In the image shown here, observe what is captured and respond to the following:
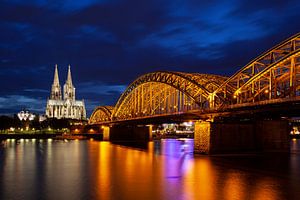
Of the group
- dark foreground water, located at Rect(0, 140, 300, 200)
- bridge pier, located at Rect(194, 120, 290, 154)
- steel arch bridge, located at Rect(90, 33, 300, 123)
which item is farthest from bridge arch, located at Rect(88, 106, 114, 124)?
dark foreground water, located at Rect(0, 140, 300, 200)

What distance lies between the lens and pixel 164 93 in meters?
99.2

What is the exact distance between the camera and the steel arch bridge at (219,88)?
4866 centimetres

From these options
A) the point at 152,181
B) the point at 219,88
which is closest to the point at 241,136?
the point at 219,88

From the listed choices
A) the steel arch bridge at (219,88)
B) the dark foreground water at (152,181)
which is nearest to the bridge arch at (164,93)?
the steel arch bridge at (219,88)

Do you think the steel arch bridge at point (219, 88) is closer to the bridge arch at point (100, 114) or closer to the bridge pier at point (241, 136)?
the bridge pier at point (241, 136)

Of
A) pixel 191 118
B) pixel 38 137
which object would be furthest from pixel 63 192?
pixel 38 137

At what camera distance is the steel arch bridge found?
160ft

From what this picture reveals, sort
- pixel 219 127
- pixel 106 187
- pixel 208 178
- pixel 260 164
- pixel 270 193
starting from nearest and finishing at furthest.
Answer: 1. pixel 270 193
2. pixel 106 187
3. pixel 208 178
4. pixel 260 164
5. pixel 219 127

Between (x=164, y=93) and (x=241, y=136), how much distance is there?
38.7 meters

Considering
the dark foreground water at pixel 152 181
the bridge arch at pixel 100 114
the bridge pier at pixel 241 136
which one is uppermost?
the bridge arch at pixel 100 114

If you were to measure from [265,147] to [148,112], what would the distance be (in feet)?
141

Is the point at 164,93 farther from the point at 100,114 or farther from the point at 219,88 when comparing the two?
the point at 100,114

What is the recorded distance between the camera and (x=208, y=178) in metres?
36.3

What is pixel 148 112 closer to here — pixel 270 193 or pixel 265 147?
pixel 265 147
